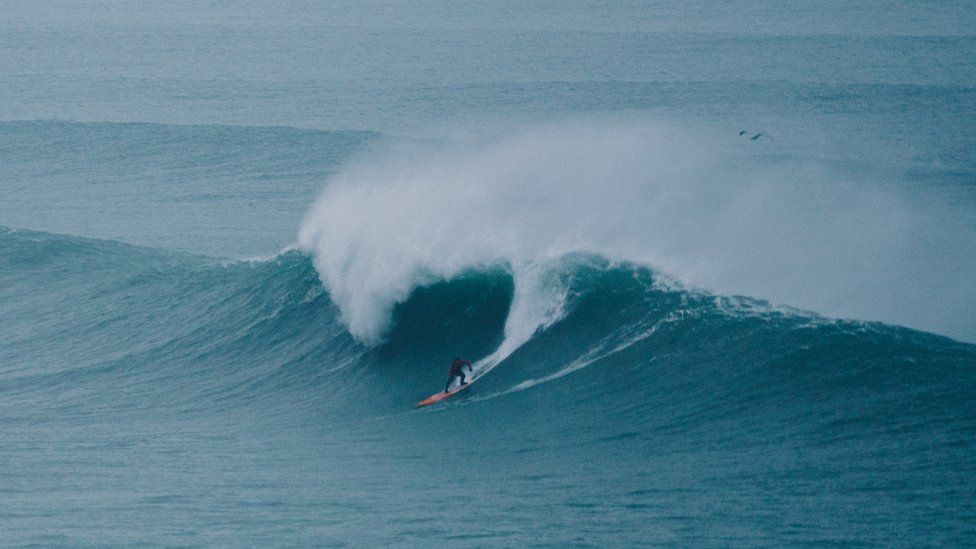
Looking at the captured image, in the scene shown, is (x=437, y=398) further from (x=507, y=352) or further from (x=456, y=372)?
(x=507, y=352)

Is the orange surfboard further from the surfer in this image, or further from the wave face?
the wave face

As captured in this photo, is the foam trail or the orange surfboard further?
the foam trail

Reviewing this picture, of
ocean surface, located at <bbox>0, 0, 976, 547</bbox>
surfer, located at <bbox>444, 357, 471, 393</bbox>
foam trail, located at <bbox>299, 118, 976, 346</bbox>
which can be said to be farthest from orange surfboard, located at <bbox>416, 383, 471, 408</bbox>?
foam trail, located at <bbox>299, 118, 976, 346</bbox>

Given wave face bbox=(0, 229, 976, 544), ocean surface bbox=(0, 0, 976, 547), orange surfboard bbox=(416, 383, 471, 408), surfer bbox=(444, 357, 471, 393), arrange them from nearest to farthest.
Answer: wave face bbox=(0, 229, 976, 544) → ocean surface bbox=(0, 0, 976, 547) → orange surfboard bbox=(416, 383, 471, 408) → surfer bbox=(444, 357, 471, 393)

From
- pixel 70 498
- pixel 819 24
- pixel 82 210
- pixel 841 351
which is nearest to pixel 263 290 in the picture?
pixel 70 498

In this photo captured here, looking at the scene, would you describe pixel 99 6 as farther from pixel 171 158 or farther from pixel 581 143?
pixel 581 143

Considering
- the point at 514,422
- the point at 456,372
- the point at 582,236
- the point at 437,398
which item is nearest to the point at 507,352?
the point at 456,372
